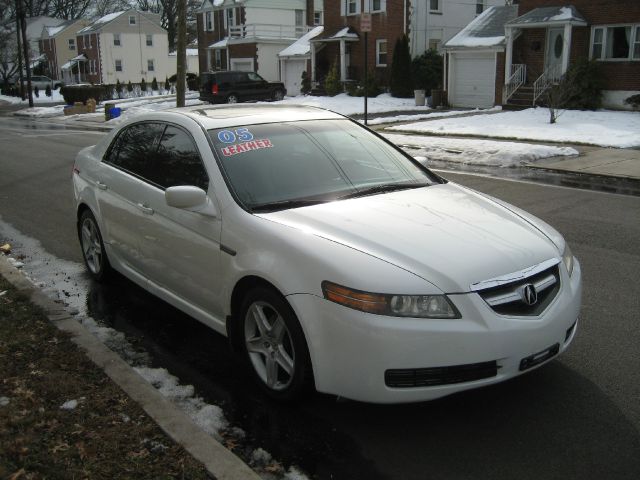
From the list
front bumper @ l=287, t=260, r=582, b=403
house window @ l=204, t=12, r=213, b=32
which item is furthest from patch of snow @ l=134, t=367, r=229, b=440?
house window @ l=204, t=12, r=213, b=32

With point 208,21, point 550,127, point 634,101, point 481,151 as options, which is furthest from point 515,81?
point 208,21

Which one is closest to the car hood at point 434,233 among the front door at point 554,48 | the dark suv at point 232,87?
the front door at point 554,48

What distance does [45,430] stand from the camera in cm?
343

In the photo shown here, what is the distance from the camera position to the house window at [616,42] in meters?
23.8

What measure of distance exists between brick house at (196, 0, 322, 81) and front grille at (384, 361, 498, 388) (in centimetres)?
4326

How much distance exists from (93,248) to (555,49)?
→ 24.6m

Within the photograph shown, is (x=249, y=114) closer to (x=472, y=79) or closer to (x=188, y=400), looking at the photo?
(x=188, y=400)

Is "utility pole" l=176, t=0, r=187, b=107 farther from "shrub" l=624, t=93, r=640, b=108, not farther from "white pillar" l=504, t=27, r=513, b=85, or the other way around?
"shrub" l=624, t=93, r=640, b=108

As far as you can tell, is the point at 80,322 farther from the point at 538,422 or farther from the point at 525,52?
the point at 525,52

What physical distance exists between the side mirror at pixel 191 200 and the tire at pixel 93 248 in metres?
2.01

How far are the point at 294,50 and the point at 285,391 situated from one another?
130ft

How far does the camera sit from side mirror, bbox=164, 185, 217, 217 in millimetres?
4074

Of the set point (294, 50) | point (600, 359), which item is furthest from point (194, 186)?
point (294, 50)

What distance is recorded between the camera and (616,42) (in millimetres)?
24438
